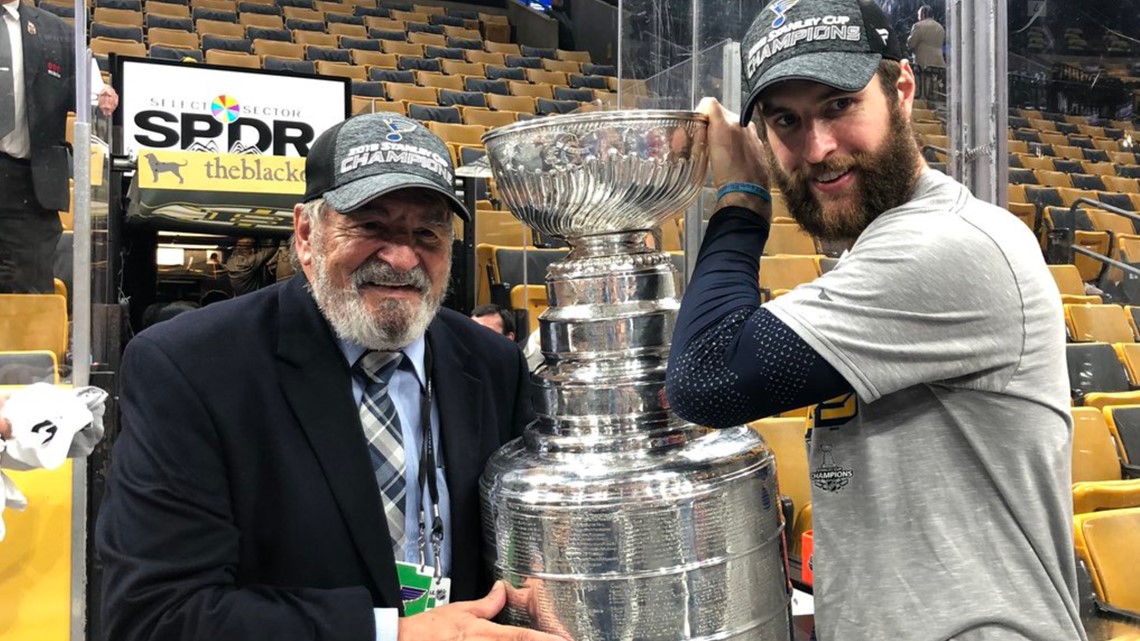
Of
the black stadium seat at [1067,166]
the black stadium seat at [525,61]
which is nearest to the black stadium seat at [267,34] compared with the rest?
the black stadium seat at [525,61]

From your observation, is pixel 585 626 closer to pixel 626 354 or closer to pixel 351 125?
pixel 626 354

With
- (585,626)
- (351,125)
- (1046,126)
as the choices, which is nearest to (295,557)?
(585,626)

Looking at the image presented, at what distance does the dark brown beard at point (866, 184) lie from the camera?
986 millimetres

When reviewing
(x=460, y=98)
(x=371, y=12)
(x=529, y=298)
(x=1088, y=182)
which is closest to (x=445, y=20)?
(x=371, y=12)

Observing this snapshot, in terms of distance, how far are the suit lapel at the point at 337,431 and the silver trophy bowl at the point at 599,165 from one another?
0.91ft

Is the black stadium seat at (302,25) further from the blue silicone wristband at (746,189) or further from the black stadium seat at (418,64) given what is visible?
the blue silicone wristband at (746,189)

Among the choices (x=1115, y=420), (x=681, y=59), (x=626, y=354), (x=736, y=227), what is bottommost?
(x=1115, y=420)

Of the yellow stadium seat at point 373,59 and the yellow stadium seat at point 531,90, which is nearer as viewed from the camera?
the yellow stadium seat at point 373,59

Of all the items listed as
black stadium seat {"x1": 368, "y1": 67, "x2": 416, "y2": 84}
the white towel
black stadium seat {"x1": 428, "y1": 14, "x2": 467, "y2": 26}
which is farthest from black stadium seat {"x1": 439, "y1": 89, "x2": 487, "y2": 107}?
the white towel

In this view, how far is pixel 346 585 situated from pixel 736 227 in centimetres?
55

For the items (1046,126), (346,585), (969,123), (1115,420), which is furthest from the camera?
(1046,126)

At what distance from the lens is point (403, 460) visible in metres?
1.10

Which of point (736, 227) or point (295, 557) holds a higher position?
point (736, 227)

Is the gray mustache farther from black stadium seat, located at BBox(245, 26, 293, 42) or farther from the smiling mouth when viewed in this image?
black stadium seat, located at BBox(245, 26, 293, 42)
